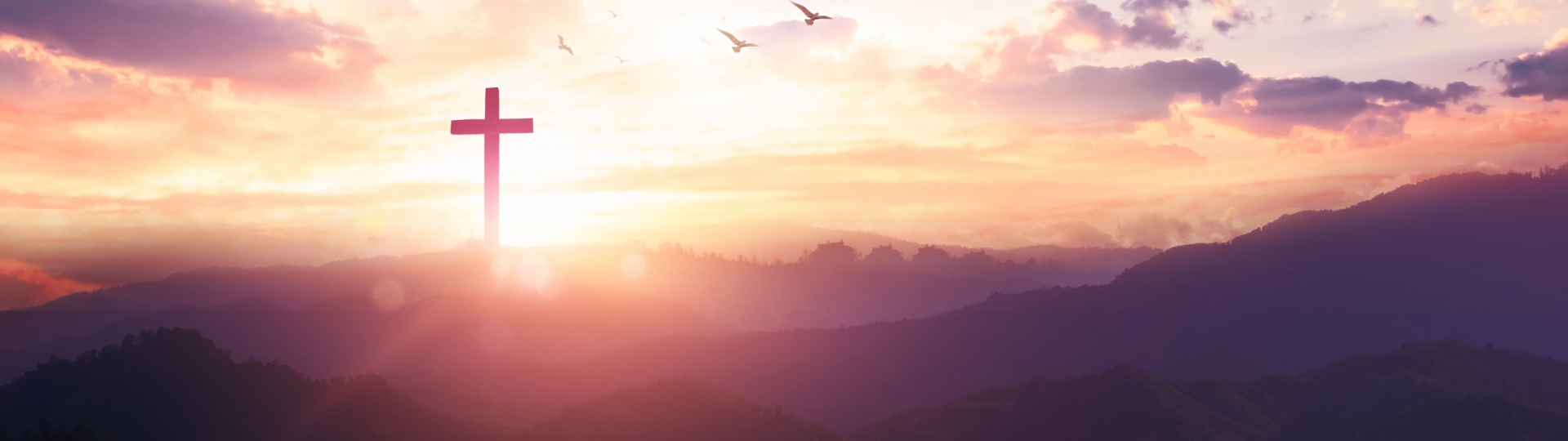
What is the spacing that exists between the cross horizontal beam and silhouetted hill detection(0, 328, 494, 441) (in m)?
14.4

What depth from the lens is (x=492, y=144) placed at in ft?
151

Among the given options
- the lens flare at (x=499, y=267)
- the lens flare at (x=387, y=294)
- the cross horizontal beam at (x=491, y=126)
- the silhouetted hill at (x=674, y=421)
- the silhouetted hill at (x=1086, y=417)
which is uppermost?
the cross horizontal beam at (x=491, y=126)

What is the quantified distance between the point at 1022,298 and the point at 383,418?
119m

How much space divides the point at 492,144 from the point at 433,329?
3785 inches

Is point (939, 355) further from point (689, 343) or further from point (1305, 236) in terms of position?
point (1305, 236)

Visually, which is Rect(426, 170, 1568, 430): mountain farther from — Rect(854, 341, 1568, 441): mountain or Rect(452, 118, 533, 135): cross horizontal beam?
Rect(452, 118, 533, 135): cross horizontal beam

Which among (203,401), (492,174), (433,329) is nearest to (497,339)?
(433,329)

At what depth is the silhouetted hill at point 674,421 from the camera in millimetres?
55938

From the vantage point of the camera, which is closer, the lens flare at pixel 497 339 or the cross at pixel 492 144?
the cross at pixel 492 144

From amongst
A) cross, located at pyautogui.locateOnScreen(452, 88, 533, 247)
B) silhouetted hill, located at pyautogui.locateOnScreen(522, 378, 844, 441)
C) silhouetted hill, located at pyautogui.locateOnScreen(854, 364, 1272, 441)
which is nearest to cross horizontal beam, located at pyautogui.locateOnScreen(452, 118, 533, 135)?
cross, located at pyautogui.locateOnScreen(452, 88, 533, 247)

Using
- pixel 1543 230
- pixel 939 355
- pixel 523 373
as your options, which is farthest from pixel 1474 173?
pixel 523 373

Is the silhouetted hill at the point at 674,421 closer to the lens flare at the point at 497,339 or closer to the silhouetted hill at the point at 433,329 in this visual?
the silhouetted hill at the point at 433,329

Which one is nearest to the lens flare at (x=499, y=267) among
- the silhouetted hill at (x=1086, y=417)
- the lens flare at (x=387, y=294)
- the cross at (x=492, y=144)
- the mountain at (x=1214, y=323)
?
the cross at (x=492, y=144)

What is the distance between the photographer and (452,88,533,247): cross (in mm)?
45750
